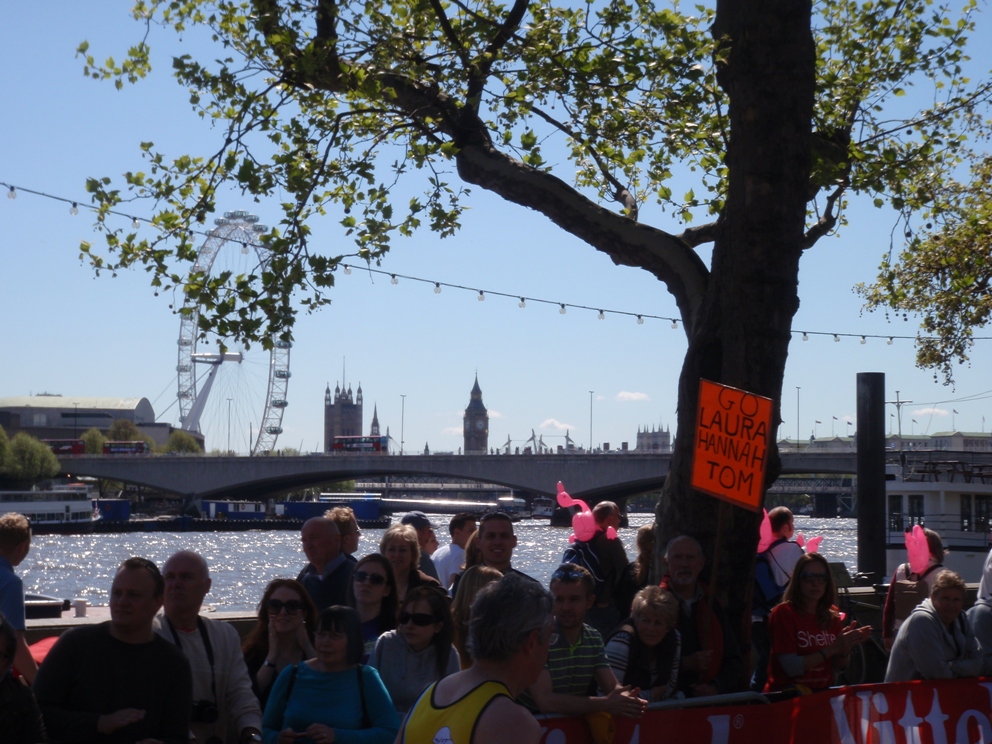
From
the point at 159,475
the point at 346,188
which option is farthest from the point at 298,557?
the point at 346,188

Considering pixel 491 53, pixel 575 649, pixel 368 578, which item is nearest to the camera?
pixel 575 649

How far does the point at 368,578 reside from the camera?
16.5 ft

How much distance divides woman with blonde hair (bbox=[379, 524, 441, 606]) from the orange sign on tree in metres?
1.43

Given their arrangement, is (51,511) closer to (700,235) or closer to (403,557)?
(700,235)

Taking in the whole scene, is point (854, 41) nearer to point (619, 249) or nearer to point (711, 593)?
point (619, 249)

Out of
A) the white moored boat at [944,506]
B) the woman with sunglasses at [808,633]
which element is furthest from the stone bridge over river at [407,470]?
the woman with sunglasses at [808,633]

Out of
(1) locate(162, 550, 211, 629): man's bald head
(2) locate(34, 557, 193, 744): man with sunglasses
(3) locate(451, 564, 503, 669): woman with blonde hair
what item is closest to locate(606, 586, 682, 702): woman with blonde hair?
(3) locate(451, 564, 503, 669): woman with blonde hair

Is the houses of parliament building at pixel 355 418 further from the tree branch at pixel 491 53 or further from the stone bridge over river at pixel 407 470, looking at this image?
the tree branch at pixel 491 53

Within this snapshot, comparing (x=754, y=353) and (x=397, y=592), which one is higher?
(x=754, y=353)

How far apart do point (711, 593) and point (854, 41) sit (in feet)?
15.8

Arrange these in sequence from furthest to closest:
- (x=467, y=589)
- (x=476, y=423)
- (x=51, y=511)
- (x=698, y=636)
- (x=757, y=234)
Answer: (x=476, y=423)
(x=51, y=511)
(x=757, y=234)
(x=698, y=636)
(x=467, y=589)

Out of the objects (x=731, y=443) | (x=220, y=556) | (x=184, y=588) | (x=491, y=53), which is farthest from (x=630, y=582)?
(x=220, y=556)

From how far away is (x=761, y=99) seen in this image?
661 centimetres

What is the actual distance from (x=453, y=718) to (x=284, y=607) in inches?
75.0
